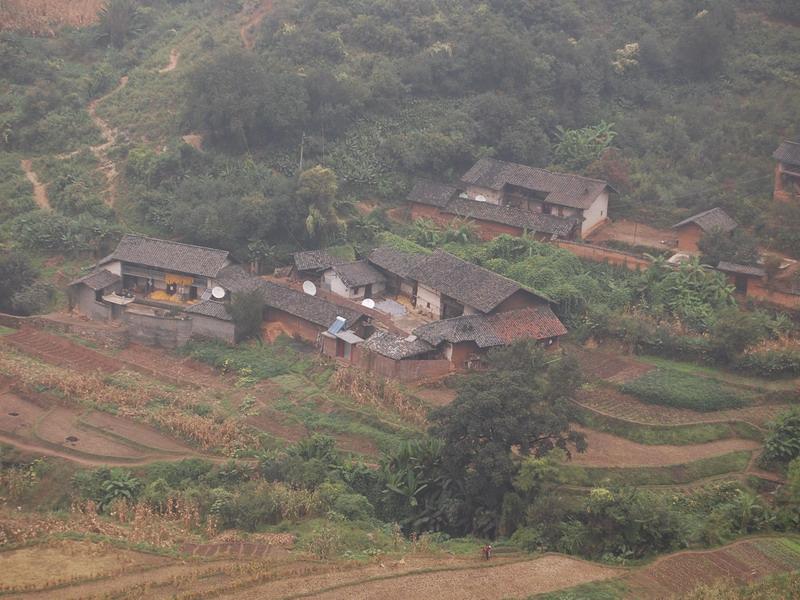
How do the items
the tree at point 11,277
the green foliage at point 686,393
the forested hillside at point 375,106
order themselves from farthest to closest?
the forested hillside at point 375,106 → the tree at point 11,277 → the green foliage at point 686,393

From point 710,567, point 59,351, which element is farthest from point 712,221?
point 59,351

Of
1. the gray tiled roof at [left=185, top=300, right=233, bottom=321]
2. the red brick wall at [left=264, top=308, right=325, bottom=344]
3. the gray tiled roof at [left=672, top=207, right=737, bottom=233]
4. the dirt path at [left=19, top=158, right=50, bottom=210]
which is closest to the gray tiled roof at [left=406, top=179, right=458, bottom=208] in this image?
the gray tiled roof at [left=672, top=207, right=737, bottom=233]

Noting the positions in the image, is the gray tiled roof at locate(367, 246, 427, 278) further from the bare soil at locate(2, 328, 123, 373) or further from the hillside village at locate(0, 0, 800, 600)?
the bare soil at locate(2, 328, 123, 373)

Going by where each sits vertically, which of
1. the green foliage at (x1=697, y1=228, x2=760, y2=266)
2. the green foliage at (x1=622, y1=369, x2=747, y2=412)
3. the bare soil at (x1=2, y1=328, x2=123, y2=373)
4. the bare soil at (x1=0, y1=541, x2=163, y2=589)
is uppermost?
the green foliage at (x1=697, y1=228, x2=760, y2=266)

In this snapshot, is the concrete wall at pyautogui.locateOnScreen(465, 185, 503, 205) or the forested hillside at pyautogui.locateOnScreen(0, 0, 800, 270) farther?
the concrete wall at pyautogui.locateOnScreen(465, 185, 503, 205)

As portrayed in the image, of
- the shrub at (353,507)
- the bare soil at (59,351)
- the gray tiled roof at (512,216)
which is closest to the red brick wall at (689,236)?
the gray tiled roof at (512,216)

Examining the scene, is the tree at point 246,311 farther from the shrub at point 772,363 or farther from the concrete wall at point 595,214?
the shrub at point 772,363

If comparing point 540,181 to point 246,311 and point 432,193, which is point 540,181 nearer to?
point 432,193

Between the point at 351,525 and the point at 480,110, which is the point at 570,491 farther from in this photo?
the point at 480,110
